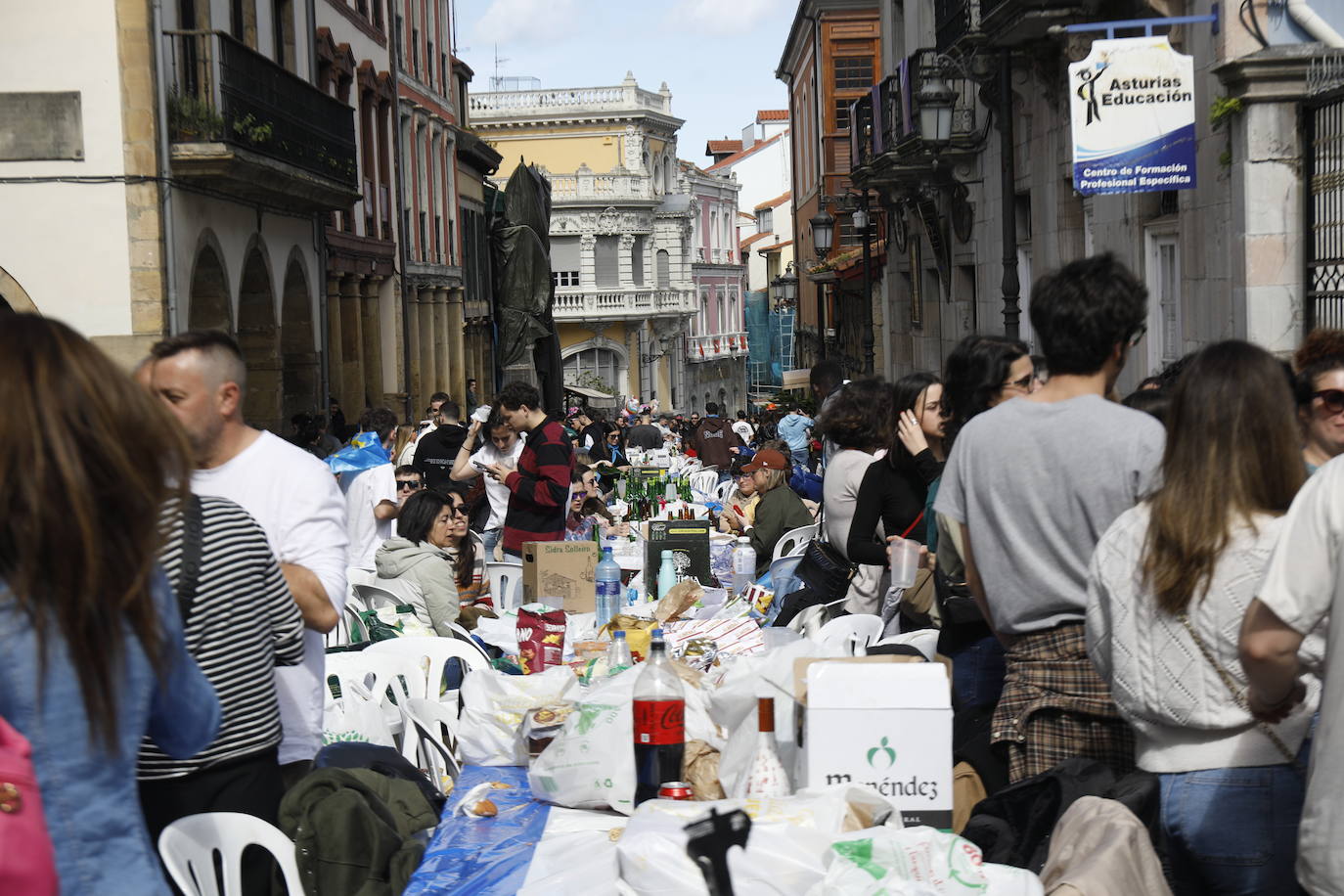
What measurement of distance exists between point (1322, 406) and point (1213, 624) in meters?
1.84

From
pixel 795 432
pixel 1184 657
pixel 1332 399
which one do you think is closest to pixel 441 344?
pixel 795 432

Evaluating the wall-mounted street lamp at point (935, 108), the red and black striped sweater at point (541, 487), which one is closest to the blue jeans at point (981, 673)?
the red and black striped sweater at point (541, 487)

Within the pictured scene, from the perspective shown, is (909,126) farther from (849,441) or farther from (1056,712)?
(1056,712)

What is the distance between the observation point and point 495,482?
1034 centimetres

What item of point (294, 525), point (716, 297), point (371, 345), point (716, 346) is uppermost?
point (716, 297)

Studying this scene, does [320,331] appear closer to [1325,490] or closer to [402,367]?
[402,367]

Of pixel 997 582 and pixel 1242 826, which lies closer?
pixel 1242 826

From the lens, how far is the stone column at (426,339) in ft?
111

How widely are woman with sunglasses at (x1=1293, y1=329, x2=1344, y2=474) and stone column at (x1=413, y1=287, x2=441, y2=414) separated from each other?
29.3m

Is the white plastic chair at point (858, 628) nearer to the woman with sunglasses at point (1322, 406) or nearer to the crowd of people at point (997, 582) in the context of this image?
the crowd of people at point (997, 582)

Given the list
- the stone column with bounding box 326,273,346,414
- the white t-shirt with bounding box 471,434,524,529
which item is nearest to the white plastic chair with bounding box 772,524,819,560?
the white t-shirt with bounding box 471,434,524,529

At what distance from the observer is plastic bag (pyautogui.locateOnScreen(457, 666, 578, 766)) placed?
16.0 feet

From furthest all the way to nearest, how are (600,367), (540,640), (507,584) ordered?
(600,367) < (507,584) < (540,640)

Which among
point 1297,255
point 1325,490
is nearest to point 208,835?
point 1325,490
